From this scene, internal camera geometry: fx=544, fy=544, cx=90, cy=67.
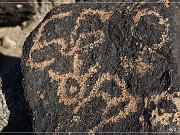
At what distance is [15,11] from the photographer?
7.55 ft

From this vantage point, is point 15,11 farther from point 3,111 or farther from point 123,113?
point 123,113

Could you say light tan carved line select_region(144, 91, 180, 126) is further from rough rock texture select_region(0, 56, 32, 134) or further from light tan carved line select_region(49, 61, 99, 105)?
rough rock texture select_region(0, 56, 32, 134)

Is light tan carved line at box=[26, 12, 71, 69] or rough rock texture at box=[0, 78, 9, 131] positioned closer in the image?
light tan carved line at box=[26, 12, 71, 69]

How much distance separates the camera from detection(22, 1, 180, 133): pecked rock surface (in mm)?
1578

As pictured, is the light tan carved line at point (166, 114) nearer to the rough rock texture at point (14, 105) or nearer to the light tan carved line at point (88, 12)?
the light tan carved line at point (88, 12)

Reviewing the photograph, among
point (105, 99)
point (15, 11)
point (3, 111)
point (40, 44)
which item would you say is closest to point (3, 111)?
point (3, 111)

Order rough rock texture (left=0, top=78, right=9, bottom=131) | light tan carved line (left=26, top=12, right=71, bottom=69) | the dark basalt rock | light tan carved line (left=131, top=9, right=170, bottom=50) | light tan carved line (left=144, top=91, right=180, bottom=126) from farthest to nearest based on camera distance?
the dark basalt rock → rough rock texture (left=0, top=78, right=9, bottom=131) → light tan carved line (left=26, top=12, right=71, bottom=69) → light tan carved line (left=131, top=9, right=170, bottom=50) → light tan carved line (left=144, top=91, right=180, bottom=126)

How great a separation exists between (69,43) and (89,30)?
77 mm

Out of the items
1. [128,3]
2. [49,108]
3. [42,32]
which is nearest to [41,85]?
[49,108]

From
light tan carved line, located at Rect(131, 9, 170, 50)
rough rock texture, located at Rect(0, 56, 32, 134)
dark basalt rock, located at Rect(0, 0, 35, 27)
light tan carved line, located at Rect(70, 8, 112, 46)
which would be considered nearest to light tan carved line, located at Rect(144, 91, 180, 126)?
light tan carved line, located at Rect(131, 9, 170, 50)

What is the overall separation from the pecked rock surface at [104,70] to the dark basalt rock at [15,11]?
1.62 ft

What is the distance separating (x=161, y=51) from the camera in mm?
1626

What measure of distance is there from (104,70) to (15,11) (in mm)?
769

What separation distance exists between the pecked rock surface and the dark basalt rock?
1.62ft
